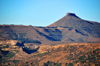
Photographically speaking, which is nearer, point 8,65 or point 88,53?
point 88,53

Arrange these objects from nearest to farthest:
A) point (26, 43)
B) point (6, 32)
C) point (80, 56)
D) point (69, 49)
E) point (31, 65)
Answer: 1. point (80, 56)
2. point (31, 65)
3. point (69, 49)
4. point (26, 43)
5. point (6, 32)

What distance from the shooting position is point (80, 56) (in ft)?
269

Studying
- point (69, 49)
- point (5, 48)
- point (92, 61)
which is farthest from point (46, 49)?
point (92, 61)

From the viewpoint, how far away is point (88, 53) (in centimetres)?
8244

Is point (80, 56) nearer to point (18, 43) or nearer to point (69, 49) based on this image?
point (69, 49)

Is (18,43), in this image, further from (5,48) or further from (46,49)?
(46,49)

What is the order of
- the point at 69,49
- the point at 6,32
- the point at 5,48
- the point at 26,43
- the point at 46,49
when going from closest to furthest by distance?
the point at 69,49 < the point at 46,49 < the point at 5,48 < the point at 26,43 < the point at 6,32

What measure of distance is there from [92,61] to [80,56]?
9996 mm

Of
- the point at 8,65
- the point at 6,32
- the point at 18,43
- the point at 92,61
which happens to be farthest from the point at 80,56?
the point at 6,32

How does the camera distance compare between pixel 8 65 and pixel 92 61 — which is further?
pixel 8 65

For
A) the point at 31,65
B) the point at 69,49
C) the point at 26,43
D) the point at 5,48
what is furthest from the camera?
the point at 26,43

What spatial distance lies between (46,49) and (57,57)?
23.9 m

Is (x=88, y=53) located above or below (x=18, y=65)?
above

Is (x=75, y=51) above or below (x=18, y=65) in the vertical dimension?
above
